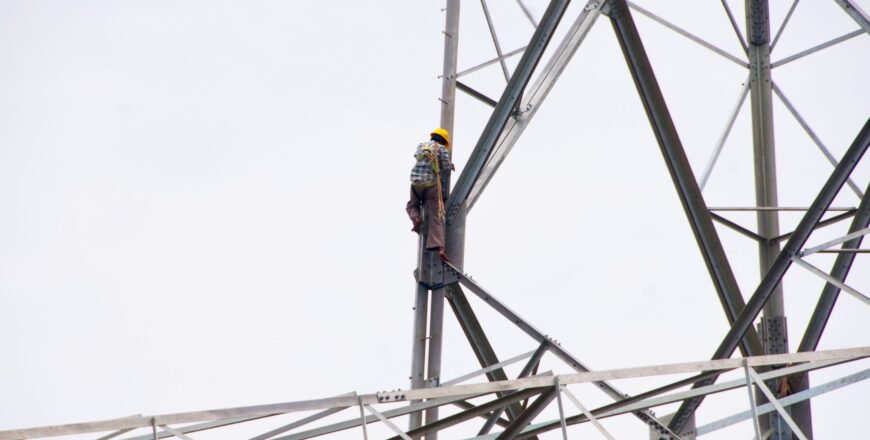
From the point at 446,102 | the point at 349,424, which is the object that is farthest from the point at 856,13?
the point at 349,424

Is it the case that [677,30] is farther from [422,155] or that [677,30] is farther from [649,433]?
[649,433]

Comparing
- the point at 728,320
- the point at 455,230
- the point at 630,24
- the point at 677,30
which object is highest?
the point at 677,30

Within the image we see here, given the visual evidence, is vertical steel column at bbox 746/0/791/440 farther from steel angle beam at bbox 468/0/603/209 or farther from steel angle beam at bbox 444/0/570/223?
steel angle beam at bbox 444/0/570/223

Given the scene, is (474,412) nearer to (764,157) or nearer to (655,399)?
(655,399)

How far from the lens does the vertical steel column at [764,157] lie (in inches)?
802

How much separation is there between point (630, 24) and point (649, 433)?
465 cm

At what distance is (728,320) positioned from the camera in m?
19.2

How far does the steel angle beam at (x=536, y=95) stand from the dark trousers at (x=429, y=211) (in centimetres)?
45

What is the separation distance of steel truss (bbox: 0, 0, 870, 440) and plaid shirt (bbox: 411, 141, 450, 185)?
1.28 feet

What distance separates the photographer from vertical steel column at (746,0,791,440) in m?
20.4

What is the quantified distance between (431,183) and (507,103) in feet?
4.66

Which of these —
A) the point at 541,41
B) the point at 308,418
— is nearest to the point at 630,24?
the point at 541,41

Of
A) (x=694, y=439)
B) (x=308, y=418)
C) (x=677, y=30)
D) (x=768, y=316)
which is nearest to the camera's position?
(x=308, y=418)

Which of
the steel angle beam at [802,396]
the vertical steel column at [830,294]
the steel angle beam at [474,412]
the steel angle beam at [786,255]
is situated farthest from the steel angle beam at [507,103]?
the steel angle beam at [802,396]
